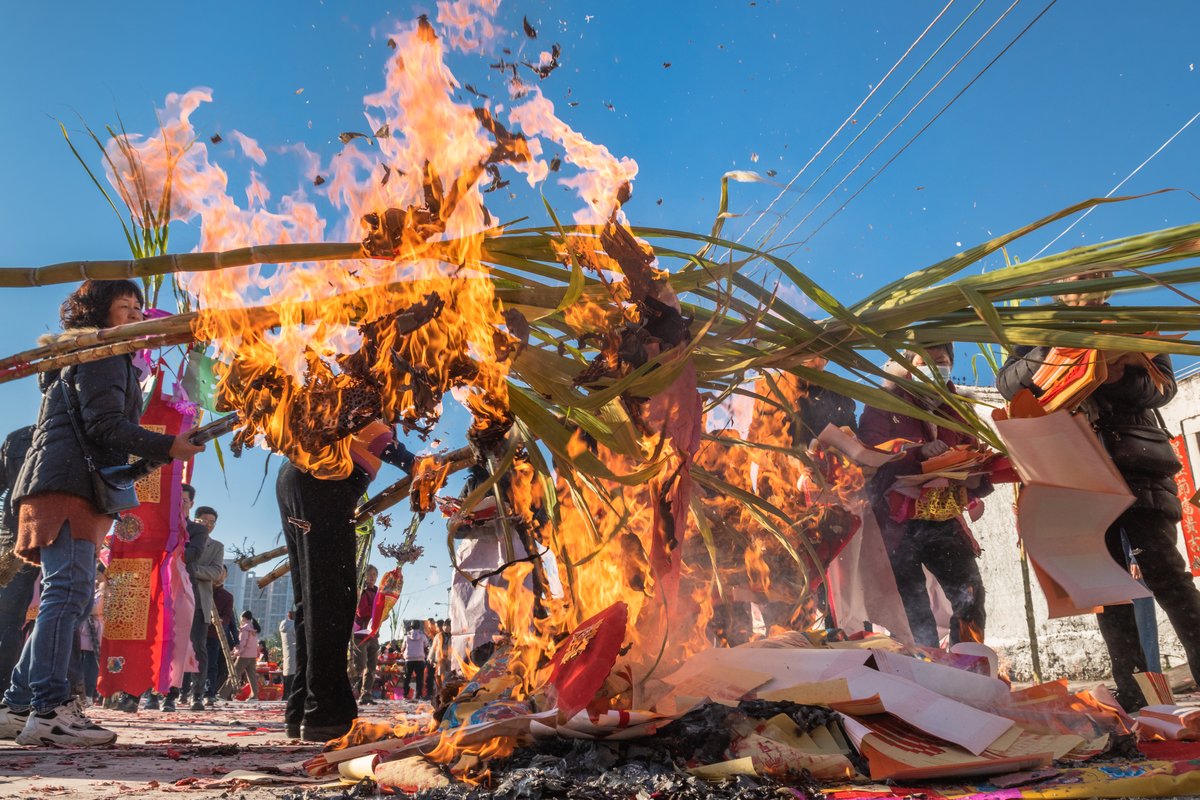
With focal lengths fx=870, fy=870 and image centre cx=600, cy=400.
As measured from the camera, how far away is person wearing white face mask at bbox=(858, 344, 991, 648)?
13.3 ft

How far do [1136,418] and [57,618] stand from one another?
4337 millimetres

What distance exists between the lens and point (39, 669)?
322cm

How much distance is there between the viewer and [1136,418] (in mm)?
3592

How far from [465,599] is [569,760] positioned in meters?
3.04

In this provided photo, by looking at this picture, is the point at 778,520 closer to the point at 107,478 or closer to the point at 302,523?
the point at 302,523

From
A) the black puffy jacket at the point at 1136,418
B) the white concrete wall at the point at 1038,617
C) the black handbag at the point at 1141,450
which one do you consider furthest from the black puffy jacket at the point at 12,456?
the white concrete wall at the point at 1038,617

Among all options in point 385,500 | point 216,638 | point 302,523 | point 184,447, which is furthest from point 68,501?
point 216,638

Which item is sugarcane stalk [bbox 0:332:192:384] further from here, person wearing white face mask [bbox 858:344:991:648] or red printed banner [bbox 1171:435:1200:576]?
red printed banner [bbox 1171:435:1200:576]

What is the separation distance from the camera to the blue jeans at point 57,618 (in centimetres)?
322

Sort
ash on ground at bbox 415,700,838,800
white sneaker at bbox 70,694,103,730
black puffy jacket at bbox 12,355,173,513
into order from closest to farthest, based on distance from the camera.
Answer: ash on ground at bbox 415,700,838,800
white sneaker at bbox 70,694,103,730
black puffy jacket at bbox 12,355,173,513

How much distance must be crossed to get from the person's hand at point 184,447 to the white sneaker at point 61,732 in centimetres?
105

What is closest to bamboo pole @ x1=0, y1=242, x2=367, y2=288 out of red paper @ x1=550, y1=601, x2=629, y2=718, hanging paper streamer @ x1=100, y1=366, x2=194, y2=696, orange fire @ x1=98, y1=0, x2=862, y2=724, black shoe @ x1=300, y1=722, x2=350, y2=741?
orange fire @ x1=98, y1=0, x2=862, y2=724

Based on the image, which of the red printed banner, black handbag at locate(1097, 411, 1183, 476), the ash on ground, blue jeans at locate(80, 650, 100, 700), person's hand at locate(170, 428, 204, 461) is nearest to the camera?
the ash on ground

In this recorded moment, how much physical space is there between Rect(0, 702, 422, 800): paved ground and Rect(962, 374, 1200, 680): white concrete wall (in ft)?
15.2
